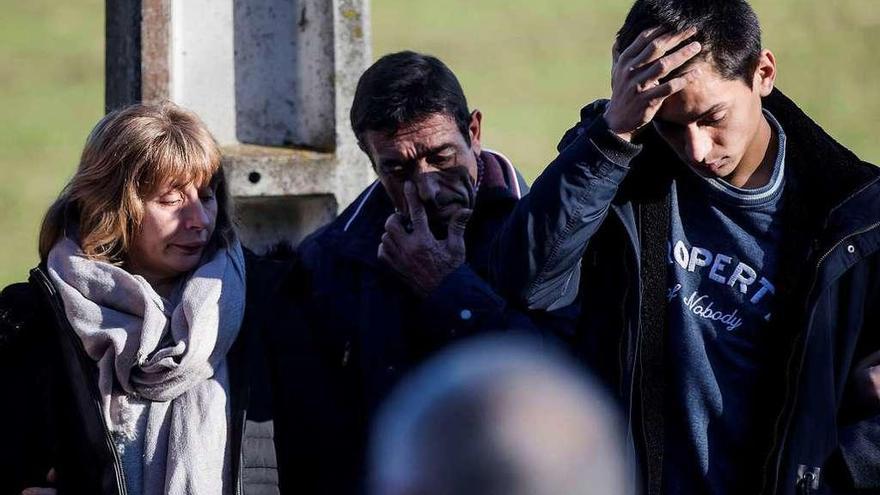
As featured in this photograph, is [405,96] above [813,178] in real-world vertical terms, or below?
above

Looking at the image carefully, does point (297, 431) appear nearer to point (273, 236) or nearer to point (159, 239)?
point (159, 239)

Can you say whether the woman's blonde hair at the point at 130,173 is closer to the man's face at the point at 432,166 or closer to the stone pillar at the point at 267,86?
the man's face at the point at 432,166

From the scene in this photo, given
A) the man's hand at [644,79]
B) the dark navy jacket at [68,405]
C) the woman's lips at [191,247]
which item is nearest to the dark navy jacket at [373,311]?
the dark navy jacket at [68,405]

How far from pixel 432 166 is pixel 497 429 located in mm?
1066

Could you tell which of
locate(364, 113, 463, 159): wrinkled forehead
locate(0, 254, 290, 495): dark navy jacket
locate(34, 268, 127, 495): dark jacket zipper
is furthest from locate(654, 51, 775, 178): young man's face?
locate(34, 268, 127, 495): dark jacket zipper

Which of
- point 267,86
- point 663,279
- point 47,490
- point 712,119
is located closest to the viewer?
point 712,119

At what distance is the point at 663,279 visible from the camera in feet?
9.72

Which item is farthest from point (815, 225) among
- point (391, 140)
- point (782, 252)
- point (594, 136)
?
point (391, 140)

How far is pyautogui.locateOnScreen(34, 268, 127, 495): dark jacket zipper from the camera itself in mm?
3039

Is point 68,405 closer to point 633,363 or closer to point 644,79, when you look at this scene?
point 633,363

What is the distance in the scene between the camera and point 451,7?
10258 millimetres

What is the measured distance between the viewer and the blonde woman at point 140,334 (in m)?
3.09

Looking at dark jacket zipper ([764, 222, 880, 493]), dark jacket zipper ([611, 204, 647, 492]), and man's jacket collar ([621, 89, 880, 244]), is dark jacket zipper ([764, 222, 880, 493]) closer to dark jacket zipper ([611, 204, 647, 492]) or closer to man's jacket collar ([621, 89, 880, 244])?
man's jacket collar ([621, 89, 880, 244])

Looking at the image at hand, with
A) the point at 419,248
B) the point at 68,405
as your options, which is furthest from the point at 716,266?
the point at 68,405
